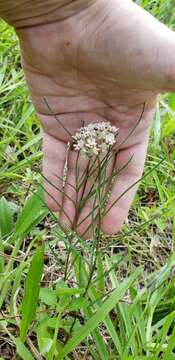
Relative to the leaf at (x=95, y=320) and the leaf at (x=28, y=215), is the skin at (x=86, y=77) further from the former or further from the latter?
the leaf at (x=95, y=320)

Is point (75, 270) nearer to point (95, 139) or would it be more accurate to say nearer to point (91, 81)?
point (95, 139)

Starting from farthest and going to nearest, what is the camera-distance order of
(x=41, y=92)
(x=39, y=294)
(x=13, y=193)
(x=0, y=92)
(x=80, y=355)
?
(x=0, y=92) → (x=13, y=193) → (x=41, y=92) → (x=80, y=355) → (x=39, y=294)

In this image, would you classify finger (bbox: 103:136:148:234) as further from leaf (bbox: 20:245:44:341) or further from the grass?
leaf (bbox: 20:245:44:341)

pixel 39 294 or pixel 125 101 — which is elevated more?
pixel 125 101

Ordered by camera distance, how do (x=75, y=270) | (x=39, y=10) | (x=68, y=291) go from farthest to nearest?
1. (x=39, y=10)
2. (x=75, y=270)
3. (x=68, y=291)

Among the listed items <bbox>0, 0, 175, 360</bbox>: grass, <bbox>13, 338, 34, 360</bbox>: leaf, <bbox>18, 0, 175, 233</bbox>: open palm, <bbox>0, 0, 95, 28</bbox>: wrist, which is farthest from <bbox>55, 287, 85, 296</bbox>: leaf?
<bbox>0, 0, 95, 28</bbox>: wrist

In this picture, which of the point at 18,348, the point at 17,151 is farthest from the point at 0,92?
the point at 18,348

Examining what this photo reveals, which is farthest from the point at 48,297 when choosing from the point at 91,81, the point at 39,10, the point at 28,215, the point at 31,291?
the point at 39,10

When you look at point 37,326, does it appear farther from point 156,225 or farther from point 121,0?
point 121,0
